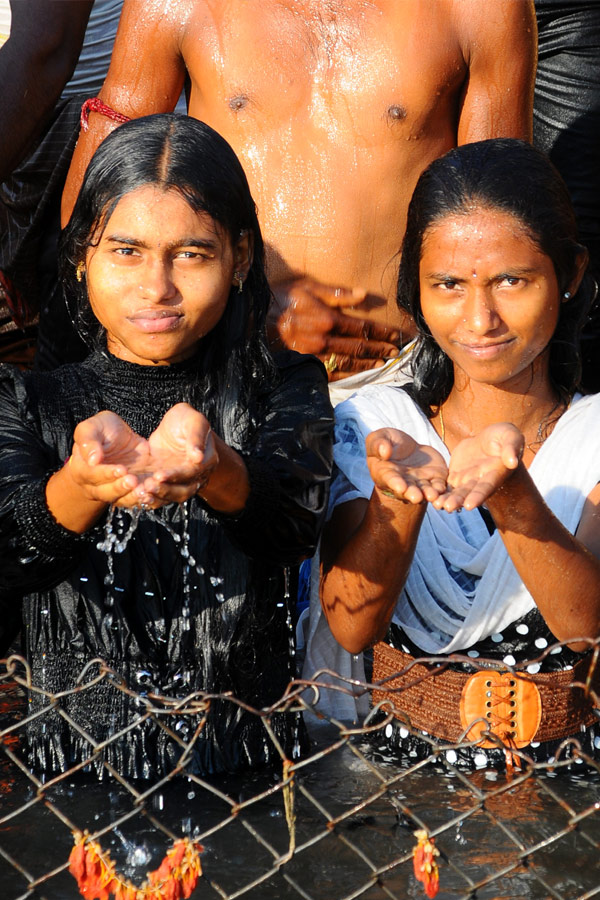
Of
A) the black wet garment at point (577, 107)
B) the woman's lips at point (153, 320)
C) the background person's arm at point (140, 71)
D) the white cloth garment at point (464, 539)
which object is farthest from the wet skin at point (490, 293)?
the black wet garment at point (577, 107)

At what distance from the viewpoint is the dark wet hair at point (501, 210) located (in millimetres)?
2676

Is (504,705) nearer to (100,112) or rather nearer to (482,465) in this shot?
(482,465)

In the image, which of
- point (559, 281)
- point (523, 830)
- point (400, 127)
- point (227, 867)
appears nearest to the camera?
point (227, 867)

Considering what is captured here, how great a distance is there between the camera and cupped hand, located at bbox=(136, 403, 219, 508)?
200cm

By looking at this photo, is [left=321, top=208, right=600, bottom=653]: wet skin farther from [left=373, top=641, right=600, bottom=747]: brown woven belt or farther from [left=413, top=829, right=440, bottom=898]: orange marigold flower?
[left=413, top=829, right=440, bottom=898]: orange marigold flower

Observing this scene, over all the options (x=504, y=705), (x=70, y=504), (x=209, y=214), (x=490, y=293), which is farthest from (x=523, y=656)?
(x=209, y=214)

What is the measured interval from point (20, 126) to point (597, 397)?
2090 millimetres

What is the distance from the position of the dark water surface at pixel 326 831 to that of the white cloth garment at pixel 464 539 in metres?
0.32

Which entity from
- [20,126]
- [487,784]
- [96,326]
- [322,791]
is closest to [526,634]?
[487,784]

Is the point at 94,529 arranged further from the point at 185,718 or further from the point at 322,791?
the point at 322,791

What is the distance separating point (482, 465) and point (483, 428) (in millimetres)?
522

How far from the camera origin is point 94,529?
95.0 inches

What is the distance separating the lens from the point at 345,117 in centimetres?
321

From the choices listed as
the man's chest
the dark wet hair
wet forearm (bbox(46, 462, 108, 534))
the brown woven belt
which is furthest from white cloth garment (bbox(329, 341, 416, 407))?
wet forearm (bbox(46, 462, 108, 534))
